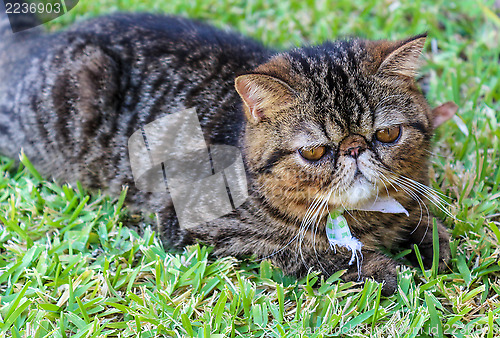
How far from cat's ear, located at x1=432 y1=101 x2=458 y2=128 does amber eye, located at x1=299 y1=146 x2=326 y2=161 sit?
1.35 m

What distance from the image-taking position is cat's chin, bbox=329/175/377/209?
2141mm

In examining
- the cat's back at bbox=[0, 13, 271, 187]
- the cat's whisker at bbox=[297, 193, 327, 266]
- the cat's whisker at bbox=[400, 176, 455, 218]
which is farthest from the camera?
the cat's back at bbox=[0, 13, 271, 187]

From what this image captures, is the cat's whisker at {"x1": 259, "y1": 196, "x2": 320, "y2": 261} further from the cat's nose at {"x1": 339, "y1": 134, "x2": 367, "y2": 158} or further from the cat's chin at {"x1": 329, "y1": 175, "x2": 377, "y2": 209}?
the cat's nose at {"x1": 339, "y1": 134, "x2": 367, "y2": 158}

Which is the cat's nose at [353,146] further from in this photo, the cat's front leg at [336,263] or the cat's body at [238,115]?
the cat's front leg at [336,263]

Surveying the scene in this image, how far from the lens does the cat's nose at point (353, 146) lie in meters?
2.10

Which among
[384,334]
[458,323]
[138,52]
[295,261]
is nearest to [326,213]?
[295,261]

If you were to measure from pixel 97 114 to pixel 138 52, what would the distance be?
0.45 m

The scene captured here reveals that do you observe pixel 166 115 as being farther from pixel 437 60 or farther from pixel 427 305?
pixel 437 60

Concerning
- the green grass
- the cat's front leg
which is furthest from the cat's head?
the green grass

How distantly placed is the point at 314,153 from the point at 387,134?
1.11 ft

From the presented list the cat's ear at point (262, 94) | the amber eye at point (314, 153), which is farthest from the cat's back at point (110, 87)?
the amber eye at point (314, 153)

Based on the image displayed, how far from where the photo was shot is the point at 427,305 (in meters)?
2.15

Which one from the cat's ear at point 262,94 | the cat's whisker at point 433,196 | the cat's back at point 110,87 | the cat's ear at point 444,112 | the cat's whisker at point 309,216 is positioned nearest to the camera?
the cat's ear at point 262,94

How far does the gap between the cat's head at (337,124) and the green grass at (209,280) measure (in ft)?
1.58
